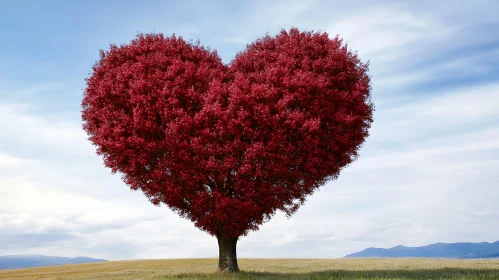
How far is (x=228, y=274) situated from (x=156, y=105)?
1349 centimetres

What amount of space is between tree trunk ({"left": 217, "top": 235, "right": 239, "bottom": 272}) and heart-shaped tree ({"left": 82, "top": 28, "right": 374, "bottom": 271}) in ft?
4.01

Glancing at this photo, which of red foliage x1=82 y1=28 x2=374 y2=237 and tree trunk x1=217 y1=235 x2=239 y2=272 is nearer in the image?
red foliage x1=82 y1=28 x2=374 y2=237

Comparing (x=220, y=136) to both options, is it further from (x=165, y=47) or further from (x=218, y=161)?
(x=165, y=47)

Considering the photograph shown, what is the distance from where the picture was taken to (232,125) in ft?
101

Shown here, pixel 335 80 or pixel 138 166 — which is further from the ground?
pixel 335 80

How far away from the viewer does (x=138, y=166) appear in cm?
3334

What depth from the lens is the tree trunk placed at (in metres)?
37.0

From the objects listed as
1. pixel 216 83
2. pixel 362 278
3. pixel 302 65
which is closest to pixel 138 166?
pixel 216 83

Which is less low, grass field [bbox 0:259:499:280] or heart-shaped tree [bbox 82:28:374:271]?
heart-shaped tree [bbox 82:28:374:271]

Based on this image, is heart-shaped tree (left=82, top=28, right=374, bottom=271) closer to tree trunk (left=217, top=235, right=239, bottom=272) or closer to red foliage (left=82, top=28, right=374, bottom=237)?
red foliage (left=82, top=28, right=374, bottom=237)

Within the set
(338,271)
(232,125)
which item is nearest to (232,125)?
(232,125)

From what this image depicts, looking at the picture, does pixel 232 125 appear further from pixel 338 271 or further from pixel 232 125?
pixel 338 271

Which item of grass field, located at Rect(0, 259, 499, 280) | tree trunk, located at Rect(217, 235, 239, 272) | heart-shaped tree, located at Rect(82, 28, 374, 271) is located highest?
heart-shaped tree, located at Rect(82, 28, 374, 271)

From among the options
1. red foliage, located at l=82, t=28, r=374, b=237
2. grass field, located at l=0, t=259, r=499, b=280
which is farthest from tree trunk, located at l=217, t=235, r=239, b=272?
red foliage, located at l=82, t=28, r=374, b=237
